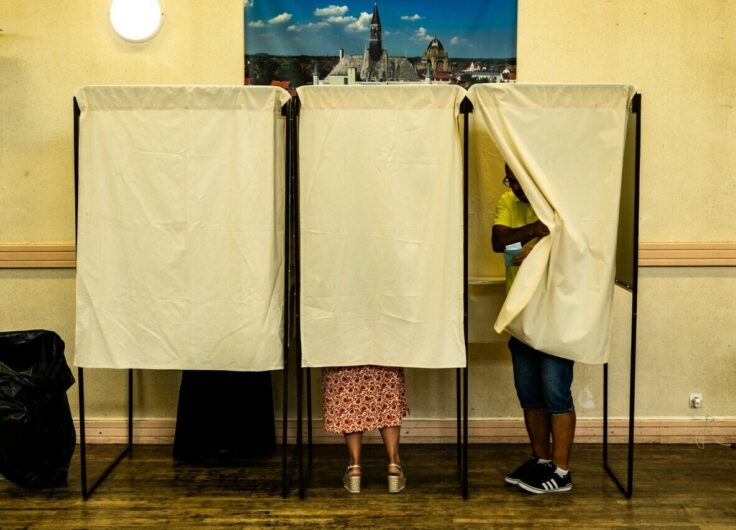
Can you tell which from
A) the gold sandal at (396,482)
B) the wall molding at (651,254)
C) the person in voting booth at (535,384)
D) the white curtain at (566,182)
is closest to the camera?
the white curtain at (566,182)

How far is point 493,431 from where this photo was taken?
3.69m

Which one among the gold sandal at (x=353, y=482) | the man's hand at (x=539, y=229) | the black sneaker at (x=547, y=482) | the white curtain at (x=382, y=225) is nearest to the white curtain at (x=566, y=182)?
the man's hand at (x=539, y=229)

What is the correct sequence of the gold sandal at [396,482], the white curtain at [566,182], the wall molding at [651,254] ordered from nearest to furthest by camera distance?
1. the white curtain at [566,182]
2. the gold sandal at [396,482]
3. the wall molding at [651,254]

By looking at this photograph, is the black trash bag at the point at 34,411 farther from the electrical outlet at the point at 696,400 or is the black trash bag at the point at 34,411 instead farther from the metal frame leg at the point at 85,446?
the electrical outlet at the point at 696,400

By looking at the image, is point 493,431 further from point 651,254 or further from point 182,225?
point 182,225

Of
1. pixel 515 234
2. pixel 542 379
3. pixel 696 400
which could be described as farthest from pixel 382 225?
pixel 696 400

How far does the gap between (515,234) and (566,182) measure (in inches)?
10.6

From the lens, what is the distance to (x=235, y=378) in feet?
11.5

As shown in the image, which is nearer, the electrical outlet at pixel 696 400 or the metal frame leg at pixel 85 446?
the metal frame leg at pixel 85 446

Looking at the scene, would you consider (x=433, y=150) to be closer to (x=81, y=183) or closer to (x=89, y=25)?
(x=81, y=183)

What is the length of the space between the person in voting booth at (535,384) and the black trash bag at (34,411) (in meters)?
1.74

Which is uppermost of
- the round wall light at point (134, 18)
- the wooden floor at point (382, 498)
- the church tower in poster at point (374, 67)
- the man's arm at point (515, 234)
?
the round wall light at point (134, 18)

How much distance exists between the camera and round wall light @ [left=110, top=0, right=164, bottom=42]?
11.6 ft

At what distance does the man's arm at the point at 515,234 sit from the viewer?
9.69ft
